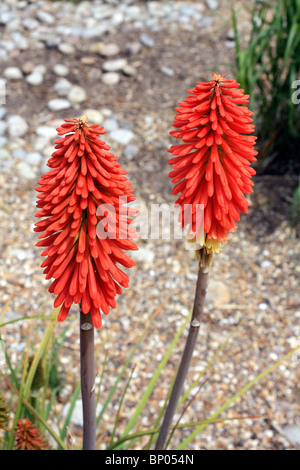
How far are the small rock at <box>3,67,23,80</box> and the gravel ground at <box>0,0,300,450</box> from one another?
0.01 metres

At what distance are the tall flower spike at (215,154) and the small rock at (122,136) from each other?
2917 mm

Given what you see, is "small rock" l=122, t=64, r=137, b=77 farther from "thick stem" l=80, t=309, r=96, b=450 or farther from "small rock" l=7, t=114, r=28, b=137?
"thick stem" l=80, t=309, r=96, b=450

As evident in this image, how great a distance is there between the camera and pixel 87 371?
53.3 inches

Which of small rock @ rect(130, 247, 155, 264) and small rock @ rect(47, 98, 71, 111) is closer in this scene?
small rock @ rect(130, 247, 155, 264)

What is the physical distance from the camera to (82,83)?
4762 mm

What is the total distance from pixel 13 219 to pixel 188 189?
2.59 meters

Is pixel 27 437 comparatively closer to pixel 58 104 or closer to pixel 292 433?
pixel 292 433

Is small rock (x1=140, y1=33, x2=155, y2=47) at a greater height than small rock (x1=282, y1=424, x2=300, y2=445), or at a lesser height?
greater

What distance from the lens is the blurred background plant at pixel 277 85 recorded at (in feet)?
11.5

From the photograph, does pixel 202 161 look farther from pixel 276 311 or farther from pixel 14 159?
pixel 14 159

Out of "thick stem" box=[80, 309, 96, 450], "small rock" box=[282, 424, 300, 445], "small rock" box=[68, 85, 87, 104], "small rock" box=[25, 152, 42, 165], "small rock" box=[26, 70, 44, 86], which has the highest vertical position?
"small rock" box=[26, 70, 44, 86]

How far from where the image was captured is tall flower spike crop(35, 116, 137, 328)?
46.3 inches

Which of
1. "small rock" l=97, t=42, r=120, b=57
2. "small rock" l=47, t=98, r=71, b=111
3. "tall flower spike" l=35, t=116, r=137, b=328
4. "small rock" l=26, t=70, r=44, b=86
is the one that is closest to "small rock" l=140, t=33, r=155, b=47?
"small rock" l=97, t=42, r=120, b=57

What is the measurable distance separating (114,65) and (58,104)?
796 mm
